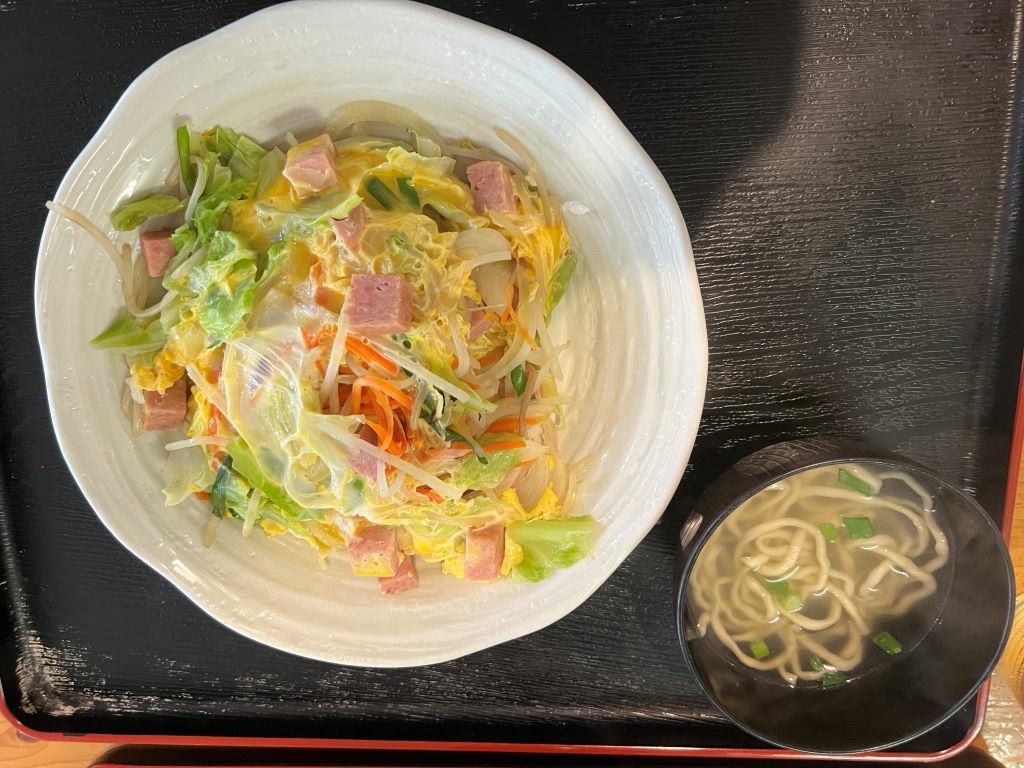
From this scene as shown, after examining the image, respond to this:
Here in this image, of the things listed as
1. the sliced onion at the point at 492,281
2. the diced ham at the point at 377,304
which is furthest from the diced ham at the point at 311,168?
the sliced onion at the point at 492,281

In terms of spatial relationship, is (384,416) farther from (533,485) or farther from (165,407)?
(165,407)

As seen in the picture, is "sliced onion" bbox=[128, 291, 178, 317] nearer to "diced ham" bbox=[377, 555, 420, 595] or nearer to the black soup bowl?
"diced ham" bbox=[377, 555, 420, 595]

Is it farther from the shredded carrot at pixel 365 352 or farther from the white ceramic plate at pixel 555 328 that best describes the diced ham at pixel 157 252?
the shredded carrot at pixel 365 352

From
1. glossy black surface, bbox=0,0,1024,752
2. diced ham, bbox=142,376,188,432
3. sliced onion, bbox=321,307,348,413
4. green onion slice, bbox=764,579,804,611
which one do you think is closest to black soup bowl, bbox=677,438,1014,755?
green onion slice, bbox=764,579,804,611

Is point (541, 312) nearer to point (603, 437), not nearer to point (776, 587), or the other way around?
point (603, 437)

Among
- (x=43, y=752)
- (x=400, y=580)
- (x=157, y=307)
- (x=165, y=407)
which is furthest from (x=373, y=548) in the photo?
(x=43, y=752)

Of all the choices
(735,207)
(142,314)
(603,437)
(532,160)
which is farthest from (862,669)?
(142,314)
